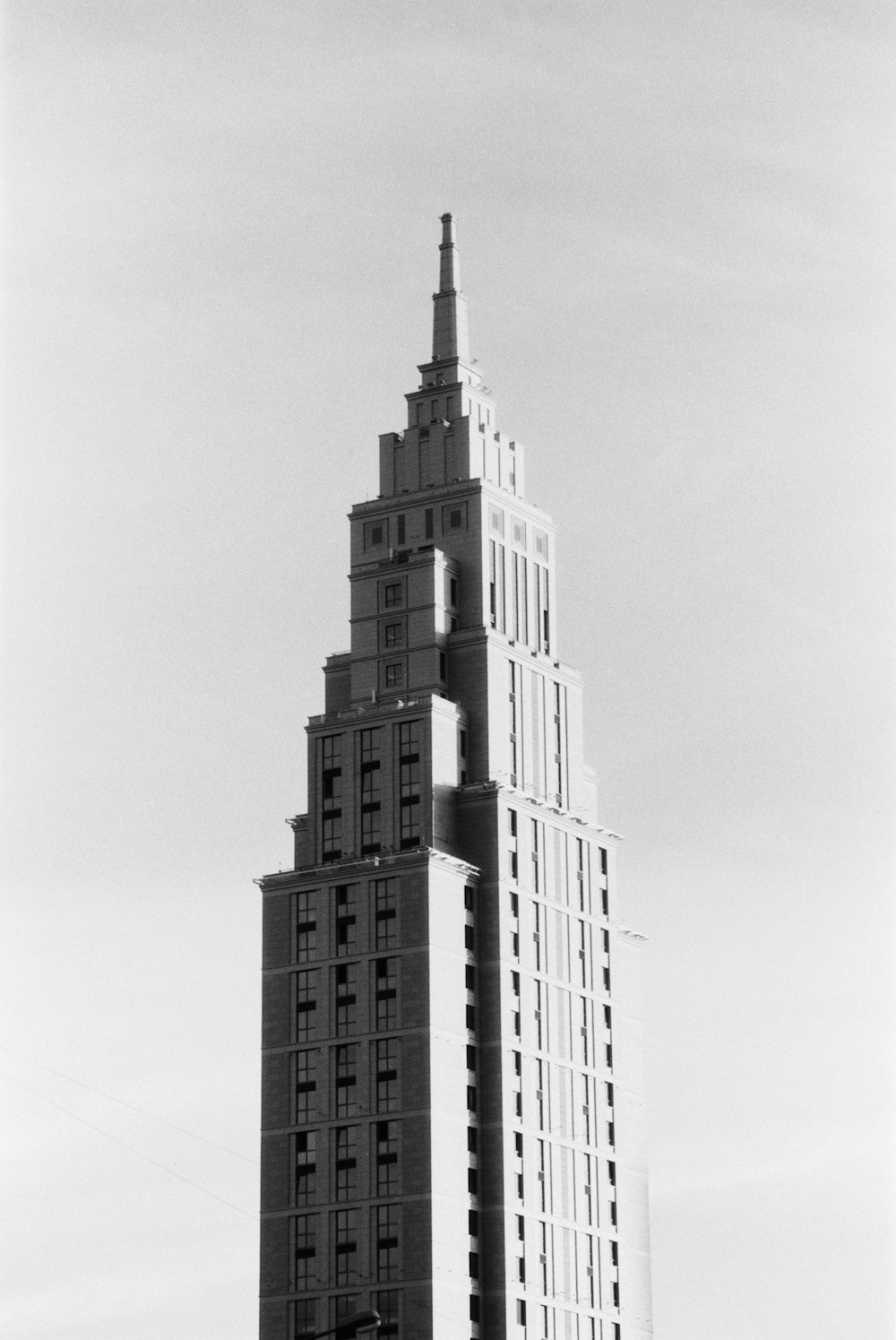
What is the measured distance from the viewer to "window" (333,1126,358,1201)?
160125 mm

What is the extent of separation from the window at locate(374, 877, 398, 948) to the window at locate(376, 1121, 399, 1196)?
12301mm

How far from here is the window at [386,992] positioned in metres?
162

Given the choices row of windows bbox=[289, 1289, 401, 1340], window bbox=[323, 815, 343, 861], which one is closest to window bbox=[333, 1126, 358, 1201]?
row of windows bbox=[289, 1289, 401, 1340]

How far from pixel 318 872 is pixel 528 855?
15.1 meters

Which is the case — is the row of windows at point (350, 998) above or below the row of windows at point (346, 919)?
below

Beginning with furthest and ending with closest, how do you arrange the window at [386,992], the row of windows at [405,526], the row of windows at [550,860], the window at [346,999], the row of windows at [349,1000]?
1. the row of windows at [405,526]
2. the row of windows at [550,860]
3. the window at [346,999]
4. the row of windows at [349,1000]
5. the window at [386,992]

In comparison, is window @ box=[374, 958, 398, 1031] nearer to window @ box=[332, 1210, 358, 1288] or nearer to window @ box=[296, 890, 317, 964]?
window @ box=[296, 890, 317, 964]

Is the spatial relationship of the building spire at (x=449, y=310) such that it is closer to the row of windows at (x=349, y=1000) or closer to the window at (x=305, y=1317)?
the row of windows at (x=349, y=1000)

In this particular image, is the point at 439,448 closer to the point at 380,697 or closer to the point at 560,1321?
the point at 380,697

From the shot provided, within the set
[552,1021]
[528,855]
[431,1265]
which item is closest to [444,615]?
[528,855]

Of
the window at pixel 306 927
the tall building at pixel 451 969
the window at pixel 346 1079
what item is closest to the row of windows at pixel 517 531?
the tall building at pixel 451 969

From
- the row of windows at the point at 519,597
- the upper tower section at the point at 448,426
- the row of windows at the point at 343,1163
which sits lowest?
the row of windows at the point at 343,1163

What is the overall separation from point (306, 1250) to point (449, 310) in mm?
74011

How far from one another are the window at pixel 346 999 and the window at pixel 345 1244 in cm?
1218
